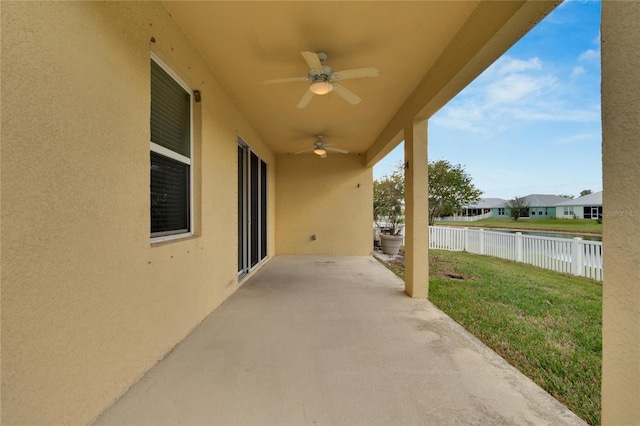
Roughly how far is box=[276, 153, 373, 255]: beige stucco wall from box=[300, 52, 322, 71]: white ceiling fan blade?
4.56 meters

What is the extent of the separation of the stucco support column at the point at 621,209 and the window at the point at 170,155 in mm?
2823

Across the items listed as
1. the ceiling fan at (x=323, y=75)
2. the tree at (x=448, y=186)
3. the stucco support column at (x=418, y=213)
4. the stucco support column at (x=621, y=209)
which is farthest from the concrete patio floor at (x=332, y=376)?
the tree at (x=448, y=186)

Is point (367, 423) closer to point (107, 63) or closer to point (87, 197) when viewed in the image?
point (87, 197)

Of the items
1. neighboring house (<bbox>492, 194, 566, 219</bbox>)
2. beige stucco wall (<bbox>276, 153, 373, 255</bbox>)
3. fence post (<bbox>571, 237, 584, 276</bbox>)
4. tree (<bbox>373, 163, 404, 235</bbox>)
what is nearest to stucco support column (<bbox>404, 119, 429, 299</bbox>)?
beige stucco wall (<bbox>276, 153, 373, 255</bbox>)

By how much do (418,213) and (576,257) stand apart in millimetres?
4330

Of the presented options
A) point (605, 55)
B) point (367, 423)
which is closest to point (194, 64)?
point (605, 55)

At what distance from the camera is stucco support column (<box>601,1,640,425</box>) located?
0.94m

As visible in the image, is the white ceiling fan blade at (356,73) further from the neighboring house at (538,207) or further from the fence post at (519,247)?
the neighboring house at (538,207)

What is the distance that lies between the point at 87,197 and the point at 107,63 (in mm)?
846

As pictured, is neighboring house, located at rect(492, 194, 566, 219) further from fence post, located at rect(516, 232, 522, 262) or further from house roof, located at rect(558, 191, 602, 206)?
fence post, located at rect(516, 232, 522, 262)

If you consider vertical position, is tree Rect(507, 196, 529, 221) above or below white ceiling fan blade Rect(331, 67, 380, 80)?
below

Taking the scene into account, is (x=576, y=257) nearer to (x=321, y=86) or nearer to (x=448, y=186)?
(x=448, y=186)

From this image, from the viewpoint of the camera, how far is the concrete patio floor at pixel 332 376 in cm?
138

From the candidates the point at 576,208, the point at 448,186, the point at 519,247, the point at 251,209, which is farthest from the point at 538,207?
the point at 251,209
